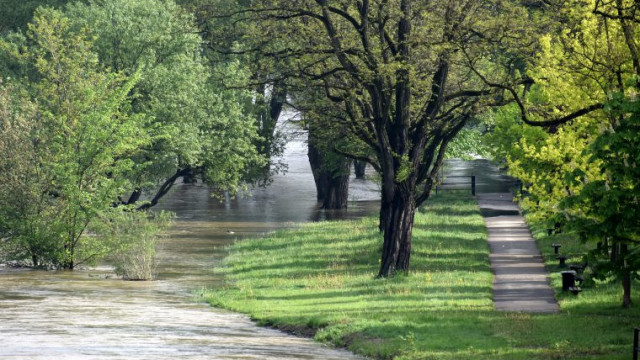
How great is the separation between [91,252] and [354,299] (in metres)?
13.1

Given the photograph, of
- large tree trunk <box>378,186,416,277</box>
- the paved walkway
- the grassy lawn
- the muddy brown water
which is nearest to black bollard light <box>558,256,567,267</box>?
the paved walkway

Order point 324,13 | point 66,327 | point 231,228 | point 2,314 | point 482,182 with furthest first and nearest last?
point 482,182 → point 231,228 → point 324,13 → point 2,314 → point 66,327

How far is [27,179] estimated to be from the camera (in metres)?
36.7

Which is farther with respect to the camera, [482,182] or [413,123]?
[482,182]

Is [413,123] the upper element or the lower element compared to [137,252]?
upper

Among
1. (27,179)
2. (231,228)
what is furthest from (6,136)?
(231,228)

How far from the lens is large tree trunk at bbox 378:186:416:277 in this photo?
104 feet

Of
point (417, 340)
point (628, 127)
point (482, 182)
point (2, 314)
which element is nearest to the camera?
point (628, 127)

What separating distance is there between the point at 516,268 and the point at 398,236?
3.54m

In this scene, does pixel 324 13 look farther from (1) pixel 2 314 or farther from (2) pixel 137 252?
(1) pixel 2 314

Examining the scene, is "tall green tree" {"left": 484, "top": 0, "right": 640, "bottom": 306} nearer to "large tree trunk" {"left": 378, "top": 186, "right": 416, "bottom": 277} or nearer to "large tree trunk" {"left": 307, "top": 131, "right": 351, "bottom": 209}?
"large tree trunk" {"left": 378, "top": 186, "right": 416, "bottom": 277}

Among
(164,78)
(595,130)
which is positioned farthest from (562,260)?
(164,78)

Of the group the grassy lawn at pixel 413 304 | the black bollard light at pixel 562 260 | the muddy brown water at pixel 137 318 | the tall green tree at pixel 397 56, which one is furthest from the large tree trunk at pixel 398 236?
the muddy brown water at pixel 137 318

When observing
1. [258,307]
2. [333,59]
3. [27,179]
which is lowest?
[258,307]
